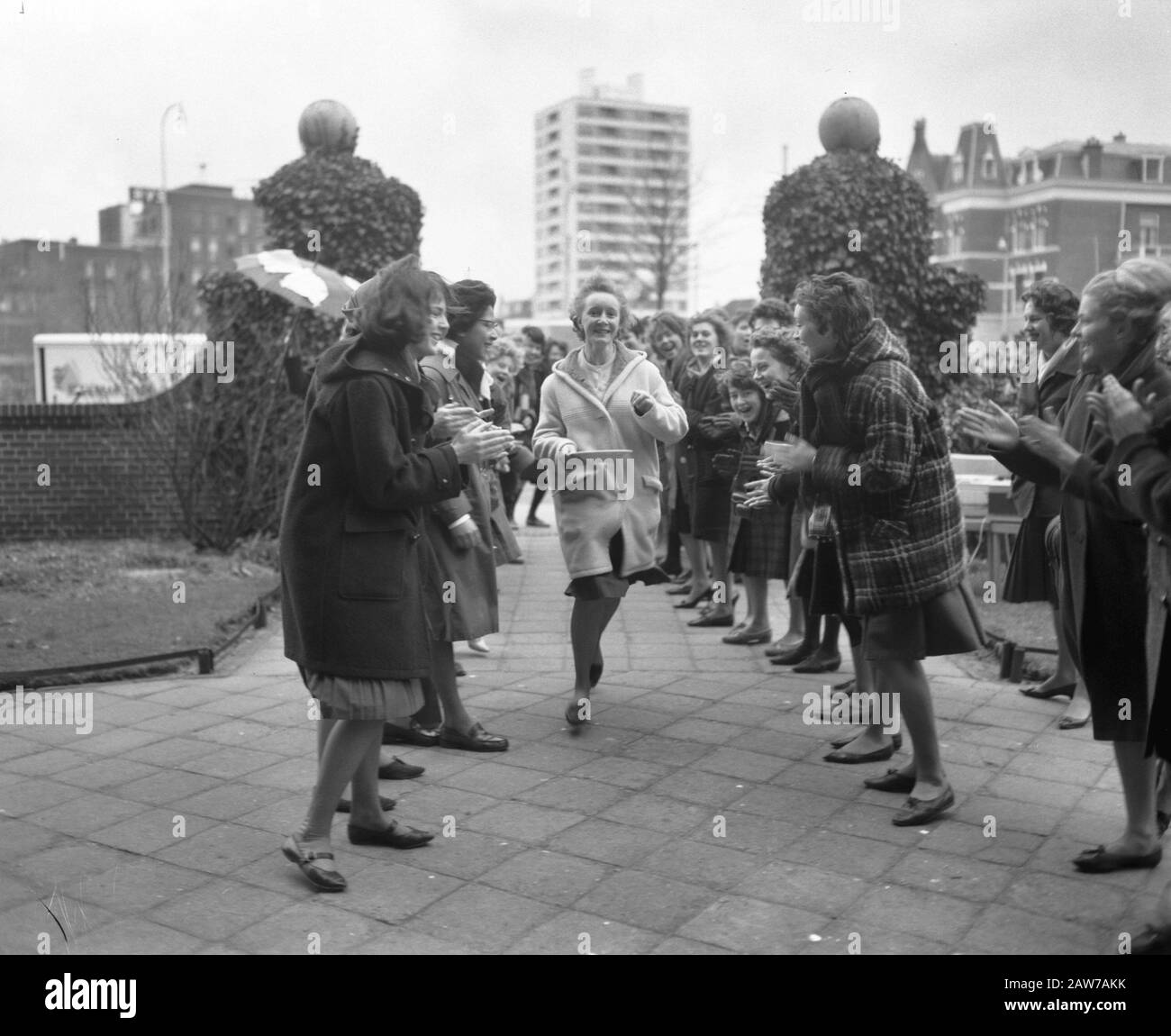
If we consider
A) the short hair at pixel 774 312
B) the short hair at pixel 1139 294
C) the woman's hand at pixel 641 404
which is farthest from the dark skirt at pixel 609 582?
the short hair at pixel 1139 294

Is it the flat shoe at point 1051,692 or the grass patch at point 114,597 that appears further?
the grass patch at point 114,597

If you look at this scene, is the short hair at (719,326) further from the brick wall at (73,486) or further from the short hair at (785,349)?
the brick wall at (73,486)

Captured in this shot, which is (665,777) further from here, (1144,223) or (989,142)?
(989,142)

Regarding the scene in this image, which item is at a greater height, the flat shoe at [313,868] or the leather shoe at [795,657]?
the leather shoe at [795,657]

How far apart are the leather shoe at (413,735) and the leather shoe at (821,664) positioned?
236 cm

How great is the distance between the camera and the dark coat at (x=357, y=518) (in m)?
4.11

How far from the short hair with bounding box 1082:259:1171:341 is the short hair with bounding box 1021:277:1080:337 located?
7.59 feet

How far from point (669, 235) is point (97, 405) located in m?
31.5

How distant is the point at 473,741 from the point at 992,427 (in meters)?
2.73

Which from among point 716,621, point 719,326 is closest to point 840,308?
point 716,621

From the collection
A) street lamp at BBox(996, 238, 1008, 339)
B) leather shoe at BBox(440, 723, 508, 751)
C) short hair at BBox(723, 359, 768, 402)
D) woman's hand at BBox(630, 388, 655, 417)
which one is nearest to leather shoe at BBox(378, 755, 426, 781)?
leather shoe at BBox(440, 723, 508, 751)

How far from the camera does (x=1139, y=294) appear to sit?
4.13 m
